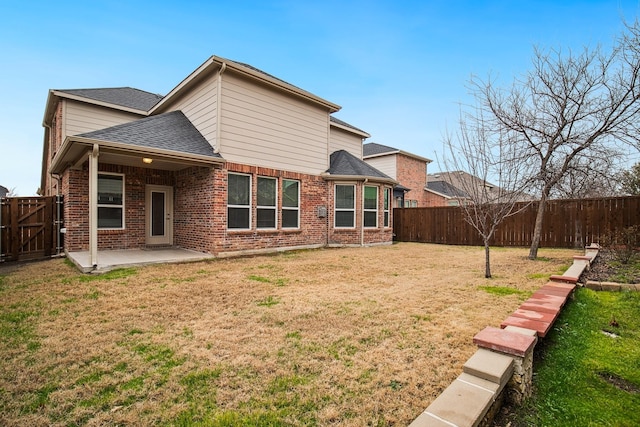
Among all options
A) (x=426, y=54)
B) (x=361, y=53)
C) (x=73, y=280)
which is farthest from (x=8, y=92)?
(x=426, y=54)

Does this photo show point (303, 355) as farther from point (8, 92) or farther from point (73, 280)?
point (8, 92)

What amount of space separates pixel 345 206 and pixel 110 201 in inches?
310

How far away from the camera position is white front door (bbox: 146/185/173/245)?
10.1 meters

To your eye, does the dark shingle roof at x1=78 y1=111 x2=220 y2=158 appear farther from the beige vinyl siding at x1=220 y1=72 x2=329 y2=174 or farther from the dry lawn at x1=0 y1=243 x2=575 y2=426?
the dry lawn at x1=0 y1=243 x2=575 y2=426

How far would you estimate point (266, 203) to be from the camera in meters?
9.93

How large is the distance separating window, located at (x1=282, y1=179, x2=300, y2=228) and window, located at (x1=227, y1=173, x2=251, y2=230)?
54.0 inches

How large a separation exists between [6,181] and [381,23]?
35.5m

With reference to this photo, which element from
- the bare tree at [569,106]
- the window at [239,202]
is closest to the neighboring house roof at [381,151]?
the bare tree at [569,106]

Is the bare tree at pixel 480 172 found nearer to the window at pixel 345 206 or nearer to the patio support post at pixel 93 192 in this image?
the window at pixel 345 206

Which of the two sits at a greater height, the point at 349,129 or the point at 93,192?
the point at 349,129

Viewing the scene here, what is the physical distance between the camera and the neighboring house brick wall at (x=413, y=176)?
838 inches

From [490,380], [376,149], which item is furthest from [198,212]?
[376,149]

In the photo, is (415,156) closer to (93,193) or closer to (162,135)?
(162,135)

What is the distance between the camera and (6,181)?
27953 millimetres
